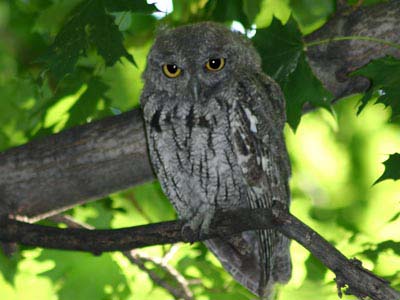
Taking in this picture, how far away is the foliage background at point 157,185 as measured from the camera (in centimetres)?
335

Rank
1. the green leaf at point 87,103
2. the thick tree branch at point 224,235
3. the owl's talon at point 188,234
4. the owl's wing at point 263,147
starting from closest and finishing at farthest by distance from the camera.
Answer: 1. the thick tree branch at point 224,235
2. the owl's talon at point 188,234
3. the owl's wing at point 263,147
4. the green leaf at point 87,103

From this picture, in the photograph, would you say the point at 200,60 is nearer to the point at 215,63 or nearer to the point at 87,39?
the point at 215,63

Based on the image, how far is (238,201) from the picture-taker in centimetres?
300

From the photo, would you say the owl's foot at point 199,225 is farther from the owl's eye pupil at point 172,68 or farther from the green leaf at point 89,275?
the green leaf at point 89,275

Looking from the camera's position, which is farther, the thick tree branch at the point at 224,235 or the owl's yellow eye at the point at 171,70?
the owl's yellow eye at the point at 171,70

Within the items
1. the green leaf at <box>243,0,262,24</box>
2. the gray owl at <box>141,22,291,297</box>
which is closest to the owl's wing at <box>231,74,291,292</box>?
the gray owl at <box>141,22,291,297</box>

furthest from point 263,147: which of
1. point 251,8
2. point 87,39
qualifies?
point 251,8

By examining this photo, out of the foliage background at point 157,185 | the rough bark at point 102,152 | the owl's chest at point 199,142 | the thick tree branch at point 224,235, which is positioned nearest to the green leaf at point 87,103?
the foliage background at point 157,185

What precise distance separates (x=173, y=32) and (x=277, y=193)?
2.76 feet

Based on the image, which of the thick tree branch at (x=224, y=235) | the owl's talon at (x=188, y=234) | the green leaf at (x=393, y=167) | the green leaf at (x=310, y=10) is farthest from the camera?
the green leaf at (x=310, y=10)

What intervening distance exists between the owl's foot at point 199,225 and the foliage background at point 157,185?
0.56m

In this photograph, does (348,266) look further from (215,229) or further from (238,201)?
(238,201)

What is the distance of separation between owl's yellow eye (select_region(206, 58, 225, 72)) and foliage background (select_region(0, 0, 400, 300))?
294 mm

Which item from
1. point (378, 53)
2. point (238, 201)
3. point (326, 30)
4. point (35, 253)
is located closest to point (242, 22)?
point (326, 30)
